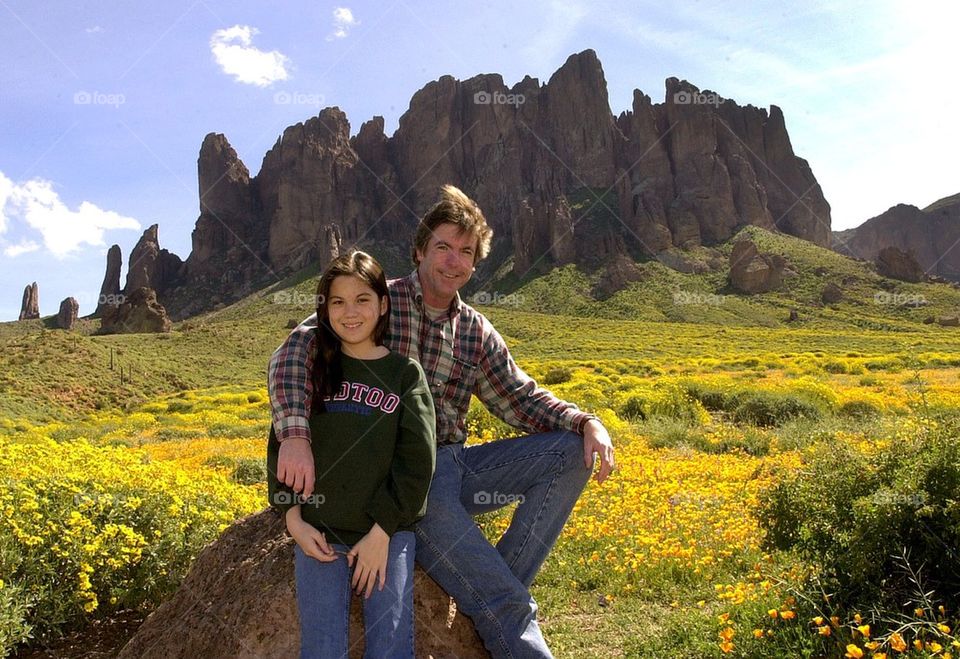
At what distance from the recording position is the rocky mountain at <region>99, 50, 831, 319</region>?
122 metres

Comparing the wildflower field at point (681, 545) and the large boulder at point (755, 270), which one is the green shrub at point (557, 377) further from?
the large boulder at point (755, 270)

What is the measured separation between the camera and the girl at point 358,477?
3322 millimetres

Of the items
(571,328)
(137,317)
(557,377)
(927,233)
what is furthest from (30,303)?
(927,233)

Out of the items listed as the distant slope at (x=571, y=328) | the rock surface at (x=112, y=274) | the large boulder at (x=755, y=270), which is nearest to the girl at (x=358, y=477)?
the distant slope at (x=571, y=328)

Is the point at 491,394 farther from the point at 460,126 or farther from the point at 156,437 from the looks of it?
the point at 460,126

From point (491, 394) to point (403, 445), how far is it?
44.1 inches

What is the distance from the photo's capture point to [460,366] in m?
4.39

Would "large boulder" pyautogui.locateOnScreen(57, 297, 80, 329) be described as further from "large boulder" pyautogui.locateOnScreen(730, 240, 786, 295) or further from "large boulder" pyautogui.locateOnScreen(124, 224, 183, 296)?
"large boulder" pyautogui.locateOnScreen(730, 240, 786, 295)

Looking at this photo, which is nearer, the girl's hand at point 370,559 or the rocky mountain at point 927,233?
the girl's hand at point 370,559

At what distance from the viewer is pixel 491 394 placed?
14.9ft

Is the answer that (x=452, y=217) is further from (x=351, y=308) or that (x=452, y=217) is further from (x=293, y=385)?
(x=293, y=385)

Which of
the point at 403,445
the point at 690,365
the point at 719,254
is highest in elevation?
the point at 719,254

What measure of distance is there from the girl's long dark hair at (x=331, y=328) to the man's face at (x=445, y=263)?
0.40 m

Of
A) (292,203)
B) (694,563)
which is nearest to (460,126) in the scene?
(292,203)
